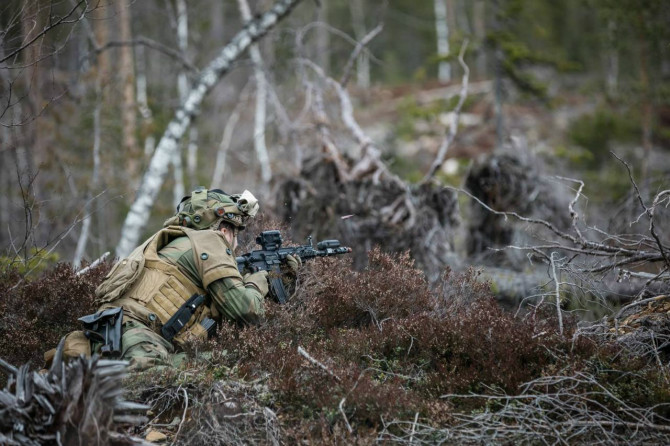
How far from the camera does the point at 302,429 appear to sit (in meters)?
3.71

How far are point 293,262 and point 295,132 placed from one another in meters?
5.24

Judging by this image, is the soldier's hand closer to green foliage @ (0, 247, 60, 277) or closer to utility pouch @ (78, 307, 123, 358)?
utility pouch @ (78, 307, 123, 358)

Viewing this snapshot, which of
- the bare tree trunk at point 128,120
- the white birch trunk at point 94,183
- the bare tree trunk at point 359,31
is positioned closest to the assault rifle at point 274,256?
the white birch trunk at point 94,183

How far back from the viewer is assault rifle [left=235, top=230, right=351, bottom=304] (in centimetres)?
520

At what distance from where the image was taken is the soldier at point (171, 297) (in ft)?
14.1

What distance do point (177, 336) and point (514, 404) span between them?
2.54 meters

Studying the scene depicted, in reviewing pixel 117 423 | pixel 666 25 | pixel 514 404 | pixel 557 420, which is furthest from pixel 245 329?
pixel 666 25

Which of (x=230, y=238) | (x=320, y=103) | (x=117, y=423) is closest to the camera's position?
(x=117, y=423)

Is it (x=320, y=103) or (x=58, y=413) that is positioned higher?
(x=320, y=103)

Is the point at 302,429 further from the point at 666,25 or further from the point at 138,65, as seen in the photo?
the point at 138,65

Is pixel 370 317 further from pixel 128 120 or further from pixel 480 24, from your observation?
pixel 480 24

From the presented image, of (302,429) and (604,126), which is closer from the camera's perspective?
(302,429)

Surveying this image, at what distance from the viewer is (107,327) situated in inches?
167

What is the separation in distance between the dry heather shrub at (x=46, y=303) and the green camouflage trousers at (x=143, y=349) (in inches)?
32.0
